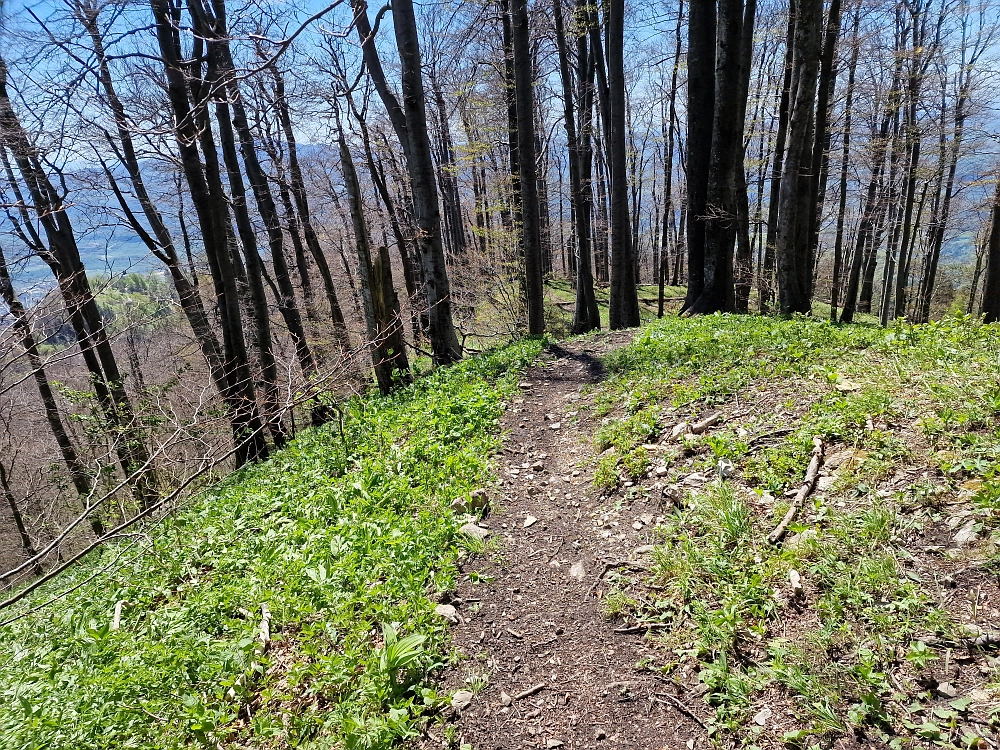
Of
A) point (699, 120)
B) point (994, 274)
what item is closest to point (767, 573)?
point (699, 120)

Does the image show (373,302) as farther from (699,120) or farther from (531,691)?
(531,691)

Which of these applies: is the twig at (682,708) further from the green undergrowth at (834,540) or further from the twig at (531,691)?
the twig at (531,691)

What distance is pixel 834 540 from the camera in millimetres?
2629

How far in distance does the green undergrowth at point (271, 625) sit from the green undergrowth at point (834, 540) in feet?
4.47

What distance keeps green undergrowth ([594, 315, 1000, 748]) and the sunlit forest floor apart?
12 mm

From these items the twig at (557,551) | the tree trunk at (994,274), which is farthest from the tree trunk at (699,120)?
the tree trunk at (994,274)

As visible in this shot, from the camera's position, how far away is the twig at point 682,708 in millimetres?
2266

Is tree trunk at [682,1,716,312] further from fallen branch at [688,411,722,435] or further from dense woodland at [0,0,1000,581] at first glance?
fallen branch at [688,411,722,435]

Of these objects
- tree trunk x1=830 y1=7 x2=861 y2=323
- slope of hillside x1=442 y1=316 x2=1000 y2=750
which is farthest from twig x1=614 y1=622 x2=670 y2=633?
tree trunk x1=830 y1=7 x2=861 y2=323

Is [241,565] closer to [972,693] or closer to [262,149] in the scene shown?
[972,693]

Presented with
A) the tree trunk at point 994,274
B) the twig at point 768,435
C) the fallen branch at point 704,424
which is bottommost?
the tree trunk at point 994,274

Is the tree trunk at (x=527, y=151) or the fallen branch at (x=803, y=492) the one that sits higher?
the tree trunk at (x=527, y=151)

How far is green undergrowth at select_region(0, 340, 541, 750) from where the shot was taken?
2.58m

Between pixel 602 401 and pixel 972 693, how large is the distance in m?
4.07
